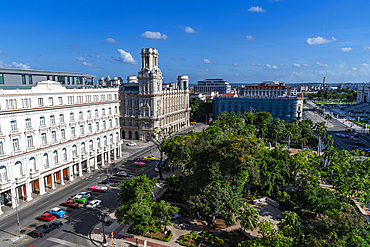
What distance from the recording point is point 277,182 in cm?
5047

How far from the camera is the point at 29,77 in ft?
196

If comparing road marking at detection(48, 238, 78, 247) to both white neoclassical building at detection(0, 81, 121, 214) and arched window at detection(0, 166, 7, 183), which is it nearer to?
white neoclassical building at detection(0, 81, 121, 214)

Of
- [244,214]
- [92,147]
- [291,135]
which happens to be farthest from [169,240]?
[291,135]

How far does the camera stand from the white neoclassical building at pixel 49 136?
1858 inches

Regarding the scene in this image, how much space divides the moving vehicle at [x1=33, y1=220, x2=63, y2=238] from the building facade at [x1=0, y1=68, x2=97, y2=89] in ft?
93.2

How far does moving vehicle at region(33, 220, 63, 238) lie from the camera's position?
3897 centimetres

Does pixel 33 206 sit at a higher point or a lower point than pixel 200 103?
lower

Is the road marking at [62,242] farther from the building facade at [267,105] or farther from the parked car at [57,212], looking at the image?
the building facade at [267,105]

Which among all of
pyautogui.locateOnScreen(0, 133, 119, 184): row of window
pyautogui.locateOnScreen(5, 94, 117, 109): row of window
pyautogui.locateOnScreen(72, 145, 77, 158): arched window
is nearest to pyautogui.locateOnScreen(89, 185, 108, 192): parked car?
pyautogui.locateOnScreen(0, 133, 119, 184): row of window

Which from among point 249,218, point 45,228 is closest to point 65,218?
point 45,228

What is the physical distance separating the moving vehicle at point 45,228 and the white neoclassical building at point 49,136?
11.7 m

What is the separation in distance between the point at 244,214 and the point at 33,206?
41.5 m

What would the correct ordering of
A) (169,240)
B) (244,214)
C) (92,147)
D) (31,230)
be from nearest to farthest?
(244,214), (169,240), (31,230), (92,147)

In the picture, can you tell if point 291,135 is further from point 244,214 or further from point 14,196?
point 14,196
